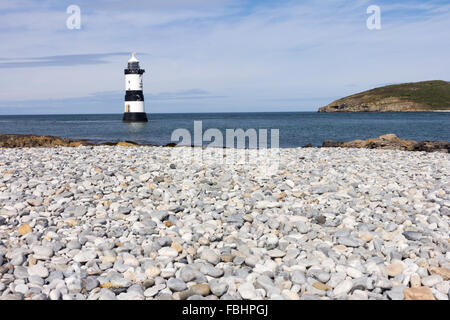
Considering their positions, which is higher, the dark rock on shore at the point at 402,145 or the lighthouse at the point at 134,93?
the lighthouse at the point at 134,93

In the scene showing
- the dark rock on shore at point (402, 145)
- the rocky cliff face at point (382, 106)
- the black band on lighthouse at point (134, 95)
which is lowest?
the dark rock on shore at point (402, 145)

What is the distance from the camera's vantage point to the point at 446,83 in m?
144

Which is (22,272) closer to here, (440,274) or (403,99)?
(440,274)

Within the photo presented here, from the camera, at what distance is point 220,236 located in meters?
4.62

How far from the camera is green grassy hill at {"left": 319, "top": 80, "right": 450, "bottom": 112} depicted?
12219 cm

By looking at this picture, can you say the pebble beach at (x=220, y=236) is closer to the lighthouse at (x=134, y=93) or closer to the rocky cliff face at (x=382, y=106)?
the lighthouse at (x=134, y=93)

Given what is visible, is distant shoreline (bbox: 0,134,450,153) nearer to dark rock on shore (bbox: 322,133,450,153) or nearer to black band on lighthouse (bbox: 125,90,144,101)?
dark rock on shore (bbox: 322,133,450,153)

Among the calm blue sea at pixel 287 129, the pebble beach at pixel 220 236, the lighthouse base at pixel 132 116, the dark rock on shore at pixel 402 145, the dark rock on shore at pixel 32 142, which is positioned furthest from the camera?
the lighthouse base at pixel 132 116

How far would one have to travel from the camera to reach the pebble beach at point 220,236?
3494 millimetres

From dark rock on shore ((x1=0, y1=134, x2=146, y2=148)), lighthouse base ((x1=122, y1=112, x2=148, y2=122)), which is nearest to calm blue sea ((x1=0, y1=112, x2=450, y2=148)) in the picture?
lighthouse base ((x1=122, y1=112, x2=148, y2=122))

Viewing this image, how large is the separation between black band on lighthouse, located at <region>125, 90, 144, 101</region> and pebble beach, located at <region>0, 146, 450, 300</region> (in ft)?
127

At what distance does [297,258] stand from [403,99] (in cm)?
13692

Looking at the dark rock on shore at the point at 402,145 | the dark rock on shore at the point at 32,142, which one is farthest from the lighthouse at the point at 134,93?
the dark rock on shore at the point at 402,145
